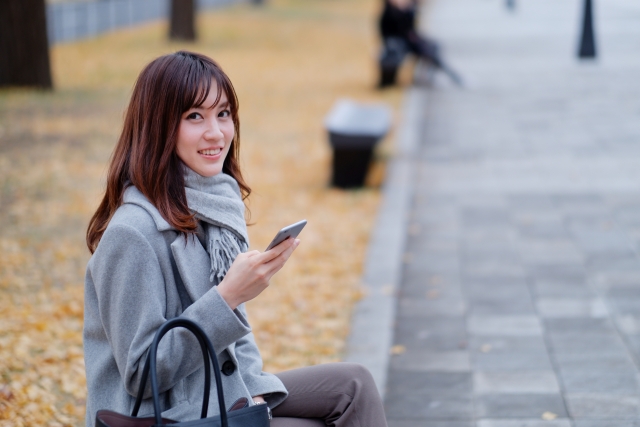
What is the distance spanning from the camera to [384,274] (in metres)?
6.32

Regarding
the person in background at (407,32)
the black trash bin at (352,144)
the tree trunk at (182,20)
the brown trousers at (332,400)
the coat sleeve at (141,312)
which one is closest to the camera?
the coat sleeve at (141,312)

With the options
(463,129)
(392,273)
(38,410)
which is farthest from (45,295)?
(463,129)

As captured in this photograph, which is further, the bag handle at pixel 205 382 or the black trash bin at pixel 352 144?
the black trash bin at pixel 352 144

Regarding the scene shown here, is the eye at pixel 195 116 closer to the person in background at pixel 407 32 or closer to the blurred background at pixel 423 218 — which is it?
the blurred background at pixel 423 218

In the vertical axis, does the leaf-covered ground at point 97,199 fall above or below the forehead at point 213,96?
below

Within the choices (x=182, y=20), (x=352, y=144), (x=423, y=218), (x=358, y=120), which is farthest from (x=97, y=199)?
(x=182, y=20)

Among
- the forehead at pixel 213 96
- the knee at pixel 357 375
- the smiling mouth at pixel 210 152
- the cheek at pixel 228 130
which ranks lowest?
the knee at pixel 357 375

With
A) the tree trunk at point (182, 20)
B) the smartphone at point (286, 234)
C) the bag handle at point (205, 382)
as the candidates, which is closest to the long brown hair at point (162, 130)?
the smartphone at point (286, 234)

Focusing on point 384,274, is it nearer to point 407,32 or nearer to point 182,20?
point 407,32

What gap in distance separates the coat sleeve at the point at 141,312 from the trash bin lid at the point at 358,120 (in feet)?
21.7

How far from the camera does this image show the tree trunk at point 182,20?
20844mm

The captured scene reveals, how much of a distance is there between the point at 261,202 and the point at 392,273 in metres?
2.60

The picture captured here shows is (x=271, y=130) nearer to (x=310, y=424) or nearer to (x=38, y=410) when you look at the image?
(x=38, y=410)

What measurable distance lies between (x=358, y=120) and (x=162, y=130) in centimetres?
697
